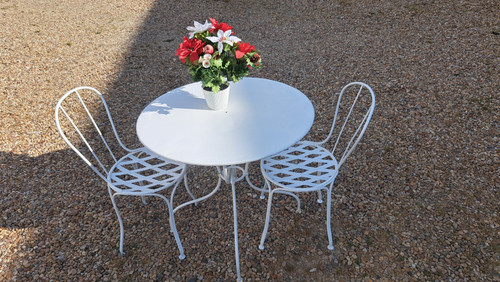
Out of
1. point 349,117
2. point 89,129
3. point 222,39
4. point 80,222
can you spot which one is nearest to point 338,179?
point 349,117

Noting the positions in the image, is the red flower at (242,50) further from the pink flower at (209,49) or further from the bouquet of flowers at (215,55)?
the pink flower at (209,49)

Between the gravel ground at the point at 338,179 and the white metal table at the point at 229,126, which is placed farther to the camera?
the gravel ground at the point at 338,179

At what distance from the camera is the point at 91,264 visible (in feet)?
6.58

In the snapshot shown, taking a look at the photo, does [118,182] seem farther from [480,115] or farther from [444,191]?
[480,115]

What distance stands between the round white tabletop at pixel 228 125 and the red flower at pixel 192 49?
37cm

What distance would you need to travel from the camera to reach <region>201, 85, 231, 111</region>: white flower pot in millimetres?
1801

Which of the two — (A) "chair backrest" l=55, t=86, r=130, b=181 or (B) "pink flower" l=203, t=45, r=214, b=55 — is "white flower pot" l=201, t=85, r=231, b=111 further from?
(A) "chair backrest" l=55, t=86, r=130, b=181

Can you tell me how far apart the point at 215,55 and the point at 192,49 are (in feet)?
0.43

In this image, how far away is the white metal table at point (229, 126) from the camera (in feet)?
5.15

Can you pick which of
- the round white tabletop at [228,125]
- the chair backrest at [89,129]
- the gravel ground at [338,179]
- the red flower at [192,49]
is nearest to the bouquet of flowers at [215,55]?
the red flower at [192,49]

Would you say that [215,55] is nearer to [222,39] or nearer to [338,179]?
[222,39]

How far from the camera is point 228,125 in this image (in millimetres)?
1766

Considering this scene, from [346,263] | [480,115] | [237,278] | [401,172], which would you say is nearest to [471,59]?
[480,115]

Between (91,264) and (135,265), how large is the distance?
0.29 m
